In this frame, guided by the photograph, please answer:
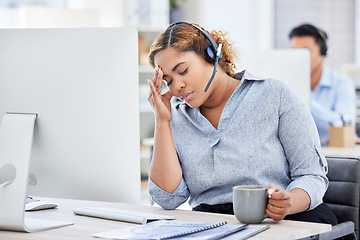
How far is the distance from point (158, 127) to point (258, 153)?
0.28 metres

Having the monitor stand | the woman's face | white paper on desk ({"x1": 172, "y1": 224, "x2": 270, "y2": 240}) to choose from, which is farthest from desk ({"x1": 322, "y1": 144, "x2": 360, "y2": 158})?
the monitor stand

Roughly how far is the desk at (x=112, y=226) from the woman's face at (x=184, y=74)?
32 cm

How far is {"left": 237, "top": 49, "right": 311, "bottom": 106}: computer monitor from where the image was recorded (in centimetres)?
266

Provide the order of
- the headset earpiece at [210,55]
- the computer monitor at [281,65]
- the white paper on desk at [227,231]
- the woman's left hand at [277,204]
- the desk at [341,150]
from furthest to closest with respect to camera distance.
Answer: the computer monitor at [281,65]
the desk at [341,150]
the headset earpiece at [210,55]
the woman's left hand at [277,204]
the white paper on desk at [227,231]

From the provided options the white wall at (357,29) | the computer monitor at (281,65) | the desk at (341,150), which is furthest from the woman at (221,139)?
the white wall at (357,29)

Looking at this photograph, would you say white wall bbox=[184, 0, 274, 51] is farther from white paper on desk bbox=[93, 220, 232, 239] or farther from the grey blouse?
white paper on desk bbox=[93, 220, 232, 239]

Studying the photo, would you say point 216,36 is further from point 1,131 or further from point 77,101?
point 1,131

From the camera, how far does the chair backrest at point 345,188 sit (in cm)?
192

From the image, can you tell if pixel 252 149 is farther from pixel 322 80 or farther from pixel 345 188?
pixel 322 80

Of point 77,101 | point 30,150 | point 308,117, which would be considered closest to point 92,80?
point 77,101

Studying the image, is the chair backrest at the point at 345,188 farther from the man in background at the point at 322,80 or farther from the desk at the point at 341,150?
the man in background at the point at 322,80

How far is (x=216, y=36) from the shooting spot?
5.79ft

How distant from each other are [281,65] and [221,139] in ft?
3.82

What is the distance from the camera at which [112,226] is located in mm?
1371
